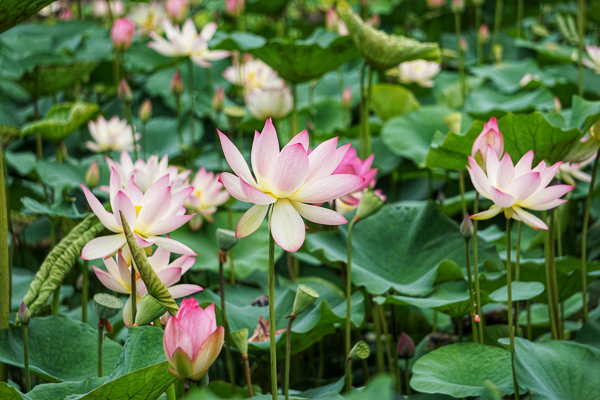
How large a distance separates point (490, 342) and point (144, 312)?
30.5 inches

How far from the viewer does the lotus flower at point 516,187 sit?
0.71 metres

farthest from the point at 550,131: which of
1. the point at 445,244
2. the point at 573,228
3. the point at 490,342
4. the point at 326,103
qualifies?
the point at 326,103

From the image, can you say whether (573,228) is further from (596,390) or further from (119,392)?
→ (119,392)

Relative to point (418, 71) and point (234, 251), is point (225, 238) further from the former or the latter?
point (418, 71)

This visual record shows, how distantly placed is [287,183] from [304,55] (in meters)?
0.88

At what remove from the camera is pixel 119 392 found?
1.88 feet

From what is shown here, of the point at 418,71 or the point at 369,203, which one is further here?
the point at 418,71

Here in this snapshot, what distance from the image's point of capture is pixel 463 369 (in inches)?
32.3

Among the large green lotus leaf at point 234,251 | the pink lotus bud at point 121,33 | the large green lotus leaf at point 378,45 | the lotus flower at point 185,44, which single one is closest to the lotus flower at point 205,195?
the large green lotus leaf at point 234,251

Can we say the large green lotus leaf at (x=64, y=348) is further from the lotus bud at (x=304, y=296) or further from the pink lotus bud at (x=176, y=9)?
the pink lotus bud at (x=176, y=9)

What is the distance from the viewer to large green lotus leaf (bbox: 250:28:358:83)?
4.45 ft

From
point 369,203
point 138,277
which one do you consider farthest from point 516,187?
point 138,277

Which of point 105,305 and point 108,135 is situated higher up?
point 108,135

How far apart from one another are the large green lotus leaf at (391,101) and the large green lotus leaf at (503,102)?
20cm
